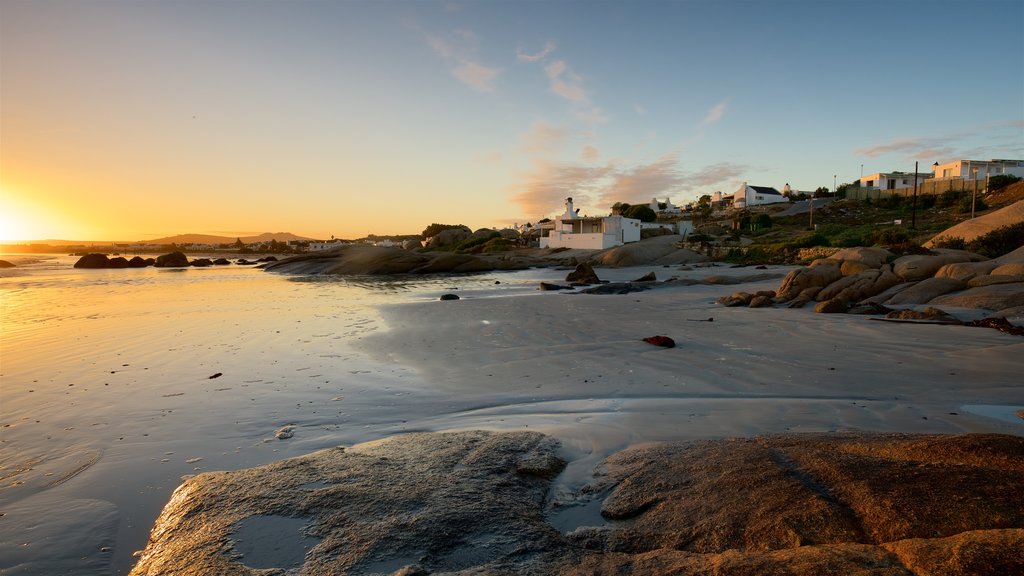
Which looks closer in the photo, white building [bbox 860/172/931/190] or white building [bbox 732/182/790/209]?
white building [bbox 860/172/931/190]

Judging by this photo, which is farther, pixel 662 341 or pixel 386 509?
pixel 662 341

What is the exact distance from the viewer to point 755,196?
288ft

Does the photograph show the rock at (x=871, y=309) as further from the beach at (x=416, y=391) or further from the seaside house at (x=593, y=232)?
the seaside house at (x=593, y=232)

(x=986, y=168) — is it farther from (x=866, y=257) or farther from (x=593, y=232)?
(x=866, y=257)

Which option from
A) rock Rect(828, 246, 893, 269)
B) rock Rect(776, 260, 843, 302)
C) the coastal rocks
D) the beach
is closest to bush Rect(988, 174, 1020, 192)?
rock Rect(828, 246, 893, 269)

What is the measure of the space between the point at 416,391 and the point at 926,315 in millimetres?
9994

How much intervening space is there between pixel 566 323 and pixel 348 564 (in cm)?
892

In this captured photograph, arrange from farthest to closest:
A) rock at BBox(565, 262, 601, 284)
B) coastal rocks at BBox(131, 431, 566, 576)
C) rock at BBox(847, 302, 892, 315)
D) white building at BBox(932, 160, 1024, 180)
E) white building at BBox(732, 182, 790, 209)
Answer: white building at BBox(732, 182, 790, 209) → white building at BBox(932, 160, 1024, 180) → rock at BBox(565, 262, 601, 284) → rock at BBox(847, 302, 892, 315) → coastal rocks at BBox(131, 431, 566, 576)

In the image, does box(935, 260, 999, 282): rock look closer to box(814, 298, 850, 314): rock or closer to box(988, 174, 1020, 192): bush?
box(814, 298, 850, 314): rock

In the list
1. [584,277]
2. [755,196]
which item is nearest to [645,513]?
[584,277]

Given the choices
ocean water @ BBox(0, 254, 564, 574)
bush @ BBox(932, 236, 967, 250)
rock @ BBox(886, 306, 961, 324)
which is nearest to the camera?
ocean water @ BBox(0, 254, 564, 574)

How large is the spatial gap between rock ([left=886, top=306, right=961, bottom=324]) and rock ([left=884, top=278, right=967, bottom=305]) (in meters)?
1.88

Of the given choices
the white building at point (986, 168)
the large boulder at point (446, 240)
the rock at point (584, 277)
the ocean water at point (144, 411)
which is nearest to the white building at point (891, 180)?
the white building at point (986, 168)

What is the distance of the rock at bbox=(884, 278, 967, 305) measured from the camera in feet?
38.2
